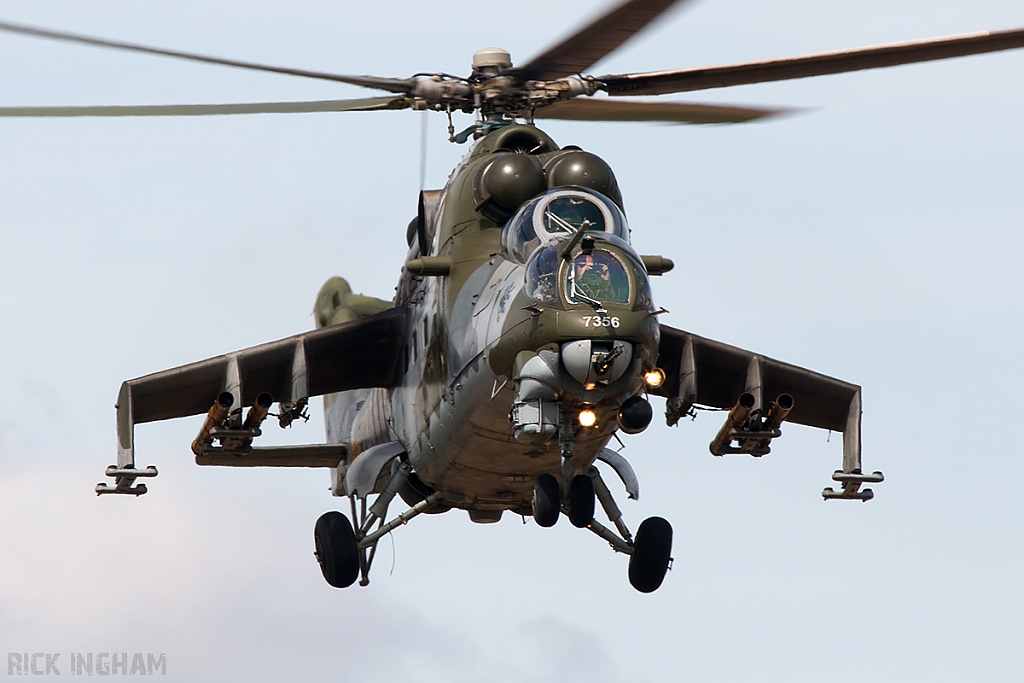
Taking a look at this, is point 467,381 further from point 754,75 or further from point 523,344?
point 754,75

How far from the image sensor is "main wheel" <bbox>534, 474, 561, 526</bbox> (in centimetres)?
1892

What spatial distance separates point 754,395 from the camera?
22672mm

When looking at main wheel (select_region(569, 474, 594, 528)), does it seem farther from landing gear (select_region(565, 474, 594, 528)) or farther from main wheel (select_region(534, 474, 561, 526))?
main wheel (select_region(534, 474, 561, 526))

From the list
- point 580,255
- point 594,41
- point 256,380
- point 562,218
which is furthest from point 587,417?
point 256,380

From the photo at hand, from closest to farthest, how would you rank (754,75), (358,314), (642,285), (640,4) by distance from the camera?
(640,4), (642,285), (754,75), (358,314)

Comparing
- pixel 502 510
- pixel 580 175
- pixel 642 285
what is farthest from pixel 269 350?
pixel 642 285

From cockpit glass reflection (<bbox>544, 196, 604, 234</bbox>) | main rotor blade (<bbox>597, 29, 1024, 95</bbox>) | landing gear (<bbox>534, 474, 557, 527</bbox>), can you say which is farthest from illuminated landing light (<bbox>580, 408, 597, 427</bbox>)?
main rotor blade (<bbox>597, 29, 1024, 95</bbox>)

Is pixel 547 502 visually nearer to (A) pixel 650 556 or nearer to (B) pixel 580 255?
(B) pixel 580 255

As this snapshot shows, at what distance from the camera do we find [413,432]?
22297mm

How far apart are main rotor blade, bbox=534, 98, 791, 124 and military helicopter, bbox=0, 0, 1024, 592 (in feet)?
0.09

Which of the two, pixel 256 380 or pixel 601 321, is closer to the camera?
pixel 601 321

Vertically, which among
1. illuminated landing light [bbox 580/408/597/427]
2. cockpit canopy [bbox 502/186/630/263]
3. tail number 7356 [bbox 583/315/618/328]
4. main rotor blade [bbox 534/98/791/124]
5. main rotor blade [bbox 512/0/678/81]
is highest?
main rotor blade [bbox 534/98/791/124]

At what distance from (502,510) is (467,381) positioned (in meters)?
3.78

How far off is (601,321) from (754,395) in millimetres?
5407
